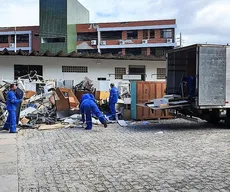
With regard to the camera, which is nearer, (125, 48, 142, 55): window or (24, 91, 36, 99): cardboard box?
(24, 91, 36, 99): cardboard box

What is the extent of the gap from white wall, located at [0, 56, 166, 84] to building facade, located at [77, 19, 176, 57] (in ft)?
108

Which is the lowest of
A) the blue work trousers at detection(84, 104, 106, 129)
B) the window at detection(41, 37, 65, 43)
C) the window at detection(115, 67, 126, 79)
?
the blue work trousers at detection(84, 104, 106, 129)

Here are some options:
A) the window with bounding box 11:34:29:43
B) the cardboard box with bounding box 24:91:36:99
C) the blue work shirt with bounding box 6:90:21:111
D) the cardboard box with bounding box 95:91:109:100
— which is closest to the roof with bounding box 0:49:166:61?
the cardboard box with bounding box 24:91:36:99

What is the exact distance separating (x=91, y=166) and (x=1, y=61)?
44.3ft

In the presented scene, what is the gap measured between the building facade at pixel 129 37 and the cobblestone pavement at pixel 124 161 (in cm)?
4408

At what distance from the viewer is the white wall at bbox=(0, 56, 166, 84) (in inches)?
745

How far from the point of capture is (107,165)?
7.16 meters

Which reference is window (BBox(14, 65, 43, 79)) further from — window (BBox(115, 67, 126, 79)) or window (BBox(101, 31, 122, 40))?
window (BBox(101, 31, 122, 40))

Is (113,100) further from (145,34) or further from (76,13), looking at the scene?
(76,13)

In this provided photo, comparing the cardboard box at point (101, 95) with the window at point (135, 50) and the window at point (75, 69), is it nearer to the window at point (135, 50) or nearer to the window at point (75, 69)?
the window at point (75, 69)

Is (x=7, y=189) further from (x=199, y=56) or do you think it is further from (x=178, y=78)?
(x=178, y=78)

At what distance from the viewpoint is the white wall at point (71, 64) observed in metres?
18.9

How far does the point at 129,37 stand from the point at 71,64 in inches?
1484

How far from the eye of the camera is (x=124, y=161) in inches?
295
